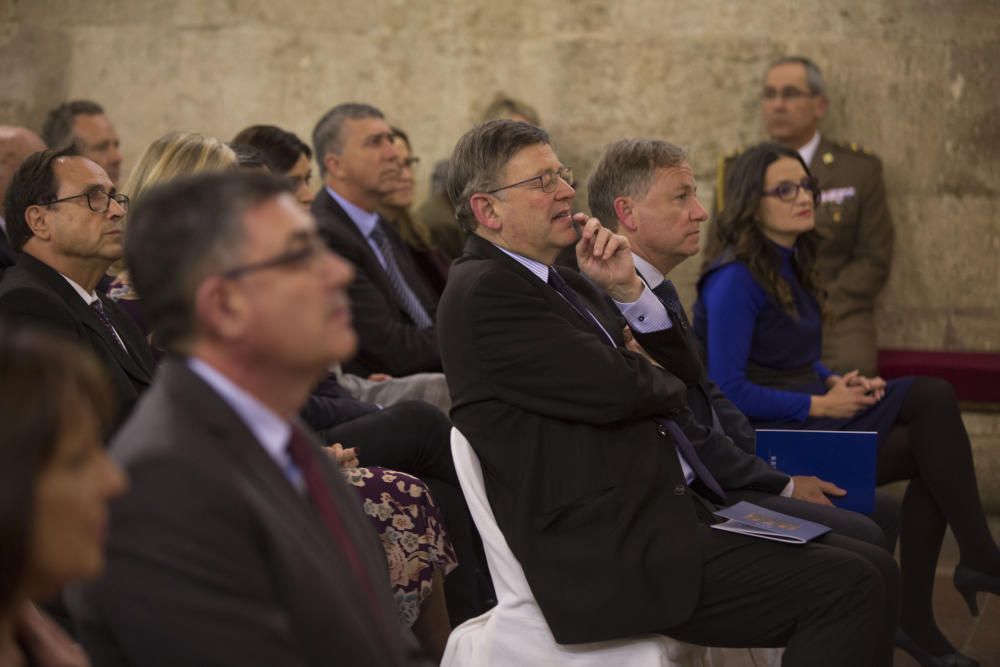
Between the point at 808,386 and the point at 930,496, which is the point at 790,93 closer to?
the point at 808,386

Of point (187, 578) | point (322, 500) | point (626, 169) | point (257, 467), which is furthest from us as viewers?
point (626, 169)

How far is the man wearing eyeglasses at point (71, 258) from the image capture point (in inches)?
129

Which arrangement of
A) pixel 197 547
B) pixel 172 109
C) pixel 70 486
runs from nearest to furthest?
pixel 70 486, pixel 197 547, pixel 172 109

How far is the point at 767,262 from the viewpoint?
173 inches

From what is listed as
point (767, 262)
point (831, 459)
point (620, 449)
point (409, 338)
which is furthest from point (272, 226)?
point (409, 338)

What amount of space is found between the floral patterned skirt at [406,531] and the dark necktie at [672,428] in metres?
0.73

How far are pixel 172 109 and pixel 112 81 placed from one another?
1.11 ft

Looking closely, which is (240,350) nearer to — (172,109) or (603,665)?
(603,665)

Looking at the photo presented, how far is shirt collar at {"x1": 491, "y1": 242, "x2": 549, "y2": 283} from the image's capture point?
3152mm

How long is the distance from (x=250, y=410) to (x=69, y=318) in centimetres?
166

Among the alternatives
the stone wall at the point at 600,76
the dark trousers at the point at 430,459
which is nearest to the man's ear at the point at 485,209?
the dark trousers at the point at 430,459

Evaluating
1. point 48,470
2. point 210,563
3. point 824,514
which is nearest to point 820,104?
point 824,514

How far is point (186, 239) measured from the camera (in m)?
1.73

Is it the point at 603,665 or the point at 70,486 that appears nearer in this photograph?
the point at 70,486
